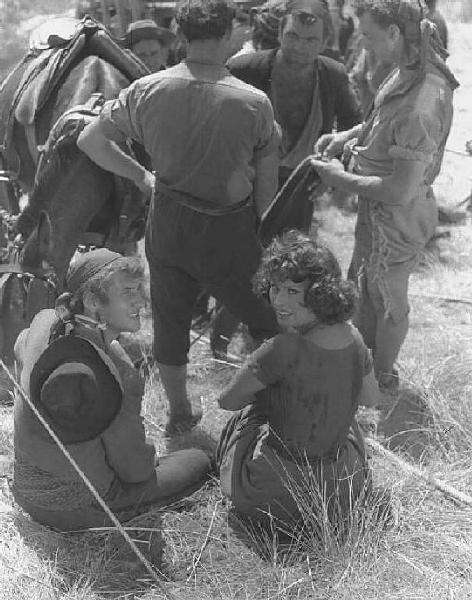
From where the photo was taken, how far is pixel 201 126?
2844 mm

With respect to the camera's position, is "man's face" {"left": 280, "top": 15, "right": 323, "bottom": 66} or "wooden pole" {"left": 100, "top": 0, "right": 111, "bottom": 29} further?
"wooden pole" {"left": 100, "top": 0, "right": 111, "bottom": 29}

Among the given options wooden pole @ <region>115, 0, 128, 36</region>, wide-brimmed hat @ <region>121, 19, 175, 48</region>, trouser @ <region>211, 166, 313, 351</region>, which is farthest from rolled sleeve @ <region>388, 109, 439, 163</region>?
wooden pole @ <region>115, 0, 128, 36</region>

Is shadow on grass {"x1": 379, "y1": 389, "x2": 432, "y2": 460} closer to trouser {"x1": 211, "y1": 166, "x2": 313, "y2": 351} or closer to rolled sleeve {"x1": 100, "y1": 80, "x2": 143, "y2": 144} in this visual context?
trouser {"x1": 211, "y1": 166, "x2": 313, "y2": 351}

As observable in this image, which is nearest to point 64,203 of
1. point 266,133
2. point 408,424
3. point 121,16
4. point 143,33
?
point 266,133

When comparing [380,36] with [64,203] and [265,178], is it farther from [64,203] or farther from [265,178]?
[64,203]

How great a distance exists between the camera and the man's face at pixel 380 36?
3147mm

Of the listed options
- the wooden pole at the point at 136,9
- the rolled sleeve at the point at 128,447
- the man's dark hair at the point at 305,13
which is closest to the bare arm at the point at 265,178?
the rolled sleeve at the point at 128,447

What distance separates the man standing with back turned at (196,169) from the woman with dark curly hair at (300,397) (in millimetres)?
426

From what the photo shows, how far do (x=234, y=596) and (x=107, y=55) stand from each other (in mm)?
2626

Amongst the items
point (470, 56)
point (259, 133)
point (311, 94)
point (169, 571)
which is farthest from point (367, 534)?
point (470, 56)

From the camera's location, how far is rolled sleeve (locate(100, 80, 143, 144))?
294 cm

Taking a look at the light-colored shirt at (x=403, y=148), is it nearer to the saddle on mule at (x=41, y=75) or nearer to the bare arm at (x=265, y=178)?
the bare arm at (x=265, y=178)

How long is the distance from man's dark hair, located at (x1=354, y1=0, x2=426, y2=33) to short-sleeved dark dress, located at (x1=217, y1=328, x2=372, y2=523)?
1.24 metres

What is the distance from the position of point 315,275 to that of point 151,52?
8.71 ft
